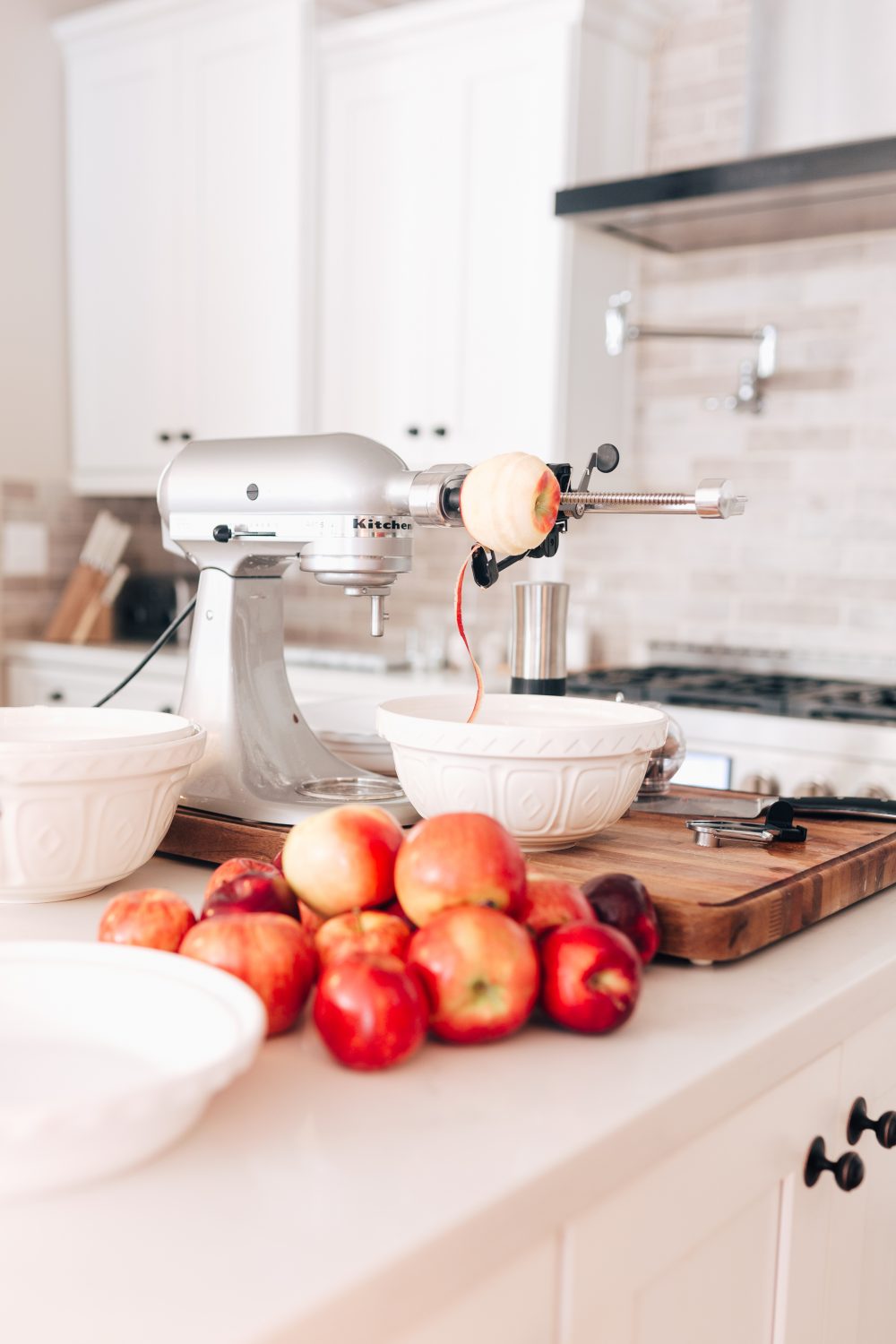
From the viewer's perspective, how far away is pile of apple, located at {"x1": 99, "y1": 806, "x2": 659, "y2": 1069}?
28.6 inches

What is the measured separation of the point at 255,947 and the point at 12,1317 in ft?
0.93

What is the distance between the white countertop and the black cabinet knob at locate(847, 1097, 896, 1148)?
4.2 inches

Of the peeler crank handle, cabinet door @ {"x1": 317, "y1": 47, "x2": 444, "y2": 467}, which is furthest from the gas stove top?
the peeler crank handle

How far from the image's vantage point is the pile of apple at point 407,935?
0.73 metres

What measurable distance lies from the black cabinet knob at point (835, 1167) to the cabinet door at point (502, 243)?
7.27ft

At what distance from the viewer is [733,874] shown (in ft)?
3.37

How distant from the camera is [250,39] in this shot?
3.31m

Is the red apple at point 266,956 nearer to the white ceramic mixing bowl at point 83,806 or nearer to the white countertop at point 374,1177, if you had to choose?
the white countertop at point 374,1177

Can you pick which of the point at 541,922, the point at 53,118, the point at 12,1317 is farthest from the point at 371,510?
the point at 53,118

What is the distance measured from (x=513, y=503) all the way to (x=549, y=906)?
1.18 feet

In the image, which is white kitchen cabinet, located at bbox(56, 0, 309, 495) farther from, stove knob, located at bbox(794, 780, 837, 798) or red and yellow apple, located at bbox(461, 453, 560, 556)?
red and yellow apple, located at bbox(461, 453, 560, 556)

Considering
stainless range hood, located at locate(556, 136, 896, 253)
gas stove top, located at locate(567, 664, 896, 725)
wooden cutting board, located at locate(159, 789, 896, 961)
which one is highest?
stainless range hood, located at locate(556, 136, 896, 253)

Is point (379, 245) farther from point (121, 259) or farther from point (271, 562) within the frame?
point (271, 562)

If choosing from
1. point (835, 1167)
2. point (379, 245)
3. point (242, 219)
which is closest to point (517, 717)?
point (835, 1167)
